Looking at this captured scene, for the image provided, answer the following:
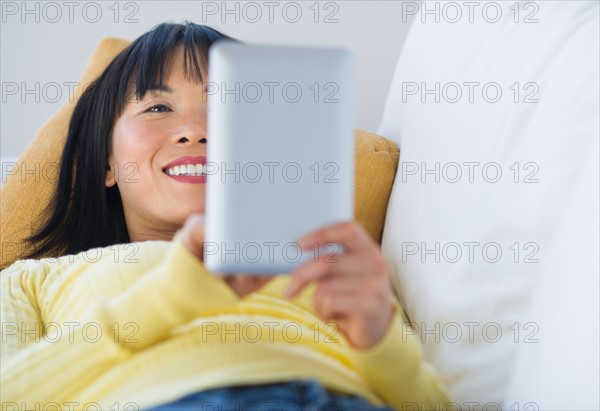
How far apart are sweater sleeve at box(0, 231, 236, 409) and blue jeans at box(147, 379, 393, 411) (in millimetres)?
87

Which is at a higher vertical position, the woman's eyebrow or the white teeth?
the woman's eyebrow

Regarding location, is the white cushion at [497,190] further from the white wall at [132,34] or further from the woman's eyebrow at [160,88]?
the white wall at [132,34]

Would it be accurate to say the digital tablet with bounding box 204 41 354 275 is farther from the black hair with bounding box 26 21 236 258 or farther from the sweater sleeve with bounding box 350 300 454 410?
the black hair with bounding box 26 21 236 258

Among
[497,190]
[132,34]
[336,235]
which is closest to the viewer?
[336,235]

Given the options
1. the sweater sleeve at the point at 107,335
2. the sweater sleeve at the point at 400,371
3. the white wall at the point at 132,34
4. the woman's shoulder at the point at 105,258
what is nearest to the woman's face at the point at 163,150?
the woman's shoulder at the point at 105,258

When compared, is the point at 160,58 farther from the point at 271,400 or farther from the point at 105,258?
the point at 271,400

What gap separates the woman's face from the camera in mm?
1186

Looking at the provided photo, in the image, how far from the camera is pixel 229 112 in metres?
0.72

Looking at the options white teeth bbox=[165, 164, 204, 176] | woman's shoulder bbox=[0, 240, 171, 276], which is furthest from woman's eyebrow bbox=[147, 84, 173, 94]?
woman's shoulder bbox=[0, 240, 171, 276]

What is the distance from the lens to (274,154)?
2.37 ft

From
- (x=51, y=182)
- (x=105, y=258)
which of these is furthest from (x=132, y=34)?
(x=105, y=258)

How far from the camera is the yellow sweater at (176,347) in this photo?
0.78 meters

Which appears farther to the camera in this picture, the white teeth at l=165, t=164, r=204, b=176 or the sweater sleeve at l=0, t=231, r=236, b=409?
the white teeth at l=165, t=164, r=204, b=176

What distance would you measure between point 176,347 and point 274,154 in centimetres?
25
